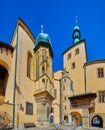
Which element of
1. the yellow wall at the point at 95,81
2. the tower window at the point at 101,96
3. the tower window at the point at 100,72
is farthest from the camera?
the tower window at the point at 100,72

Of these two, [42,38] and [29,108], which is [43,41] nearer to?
[42,38]

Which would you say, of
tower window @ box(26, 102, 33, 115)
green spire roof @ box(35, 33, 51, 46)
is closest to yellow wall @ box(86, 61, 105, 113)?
green spire roof @ box(35, 33, 51, 46)

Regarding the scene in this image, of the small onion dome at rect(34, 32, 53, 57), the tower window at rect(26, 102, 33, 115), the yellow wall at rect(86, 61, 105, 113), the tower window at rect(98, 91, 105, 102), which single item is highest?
the small onion dome at rect(34, 32, 53, 57)

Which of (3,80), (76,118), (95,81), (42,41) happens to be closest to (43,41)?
(42,41)

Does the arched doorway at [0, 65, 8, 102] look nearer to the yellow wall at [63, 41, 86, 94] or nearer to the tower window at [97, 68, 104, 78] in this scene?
the tower window at [97, 68, 104, 78]

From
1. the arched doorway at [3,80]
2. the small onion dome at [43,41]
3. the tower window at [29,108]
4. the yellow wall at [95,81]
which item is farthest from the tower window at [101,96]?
the arched doorway at [3,80]

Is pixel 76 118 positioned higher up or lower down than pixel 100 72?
lower down

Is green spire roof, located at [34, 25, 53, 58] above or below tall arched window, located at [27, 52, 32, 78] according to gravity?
above

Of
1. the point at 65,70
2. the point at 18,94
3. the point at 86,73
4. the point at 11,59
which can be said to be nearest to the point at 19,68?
the point at 11,59

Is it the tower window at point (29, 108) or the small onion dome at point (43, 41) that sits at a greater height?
the small onion dome at point (43, 41)

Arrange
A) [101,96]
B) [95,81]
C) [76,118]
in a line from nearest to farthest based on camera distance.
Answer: [101,96] → [95,81] → [76,118]

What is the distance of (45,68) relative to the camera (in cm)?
1989

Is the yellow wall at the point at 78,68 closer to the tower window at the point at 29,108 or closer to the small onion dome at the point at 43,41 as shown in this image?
the small onion dome at the point at 43,41

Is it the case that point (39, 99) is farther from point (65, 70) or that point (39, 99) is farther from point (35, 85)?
point (65, 70)
